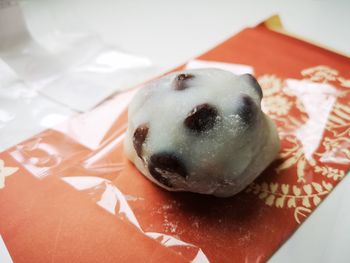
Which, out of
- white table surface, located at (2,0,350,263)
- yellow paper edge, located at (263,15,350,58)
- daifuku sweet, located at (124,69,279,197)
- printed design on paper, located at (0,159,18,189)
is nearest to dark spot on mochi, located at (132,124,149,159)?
daifuku sweet, located at (124,69,279,197)

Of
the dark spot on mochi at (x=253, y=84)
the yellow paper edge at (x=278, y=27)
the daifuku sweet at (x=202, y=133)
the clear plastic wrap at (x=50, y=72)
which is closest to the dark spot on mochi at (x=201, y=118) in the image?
the daifuku sweet at (x=202, y=133)

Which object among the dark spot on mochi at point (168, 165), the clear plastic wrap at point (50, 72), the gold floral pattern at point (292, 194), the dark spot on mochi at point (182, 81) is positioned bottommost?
the gold floral pattern at point (292, 194)

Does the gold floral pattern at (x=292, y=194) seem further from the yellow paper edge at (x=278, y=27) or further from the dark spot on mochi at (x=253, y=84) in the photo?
the yellow paper edge at (x=278, y=27)

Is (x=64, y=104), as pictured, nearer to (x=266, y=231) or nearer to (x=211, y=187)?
(x=211, y=187)

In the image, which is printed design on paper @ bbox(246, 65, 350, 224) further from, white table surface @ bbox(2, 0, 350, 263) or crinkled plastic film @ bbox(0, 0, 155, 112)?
crinkled plastic film @ bbox(0, 0, 155, 112)

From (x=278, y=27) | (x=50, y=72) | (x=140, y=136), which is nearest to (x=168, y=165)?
(x=140, y=136)

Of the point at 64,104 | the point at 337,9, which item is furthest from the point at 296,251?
the point at 337,9
